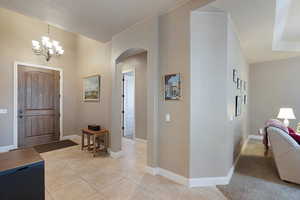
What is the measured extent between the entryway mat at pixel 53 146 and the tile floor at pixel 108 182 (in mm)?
564

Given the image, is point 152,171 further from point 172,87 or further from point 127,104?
point 127,104

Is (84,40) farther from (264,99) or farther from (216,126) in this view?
(264,99)

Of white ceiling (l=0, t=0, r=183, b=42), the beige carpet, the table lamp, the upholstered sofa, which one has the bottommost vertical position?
the beige carpet

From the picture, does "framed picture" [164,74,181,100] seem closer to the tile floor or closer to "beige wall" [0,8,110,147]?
the tile floor

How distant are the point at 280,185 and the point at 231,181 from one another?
28.5 inches

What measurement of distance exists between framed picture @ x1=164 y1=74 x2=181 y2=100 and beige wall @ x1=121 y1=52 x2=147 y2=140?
80.0 inches

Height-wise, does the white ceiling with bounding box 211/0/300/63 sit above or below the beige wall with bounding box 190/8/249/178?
above

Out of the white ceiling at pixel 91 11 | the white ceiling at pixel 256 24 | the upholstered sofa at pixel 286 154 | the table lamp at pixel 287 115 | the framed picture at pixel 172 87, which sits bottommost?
the upholstered sofa at pixel 286 154

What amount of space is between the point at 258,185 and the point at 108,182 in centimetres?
240

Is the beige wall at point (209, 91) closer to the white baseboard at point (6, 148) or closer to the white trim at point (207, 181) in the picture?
the white trim at point (207, 181)

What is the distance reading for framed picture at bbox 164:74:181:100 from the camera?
2348 millimetres

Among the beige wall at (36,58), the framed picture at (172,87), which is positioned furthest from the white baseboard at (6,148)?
the framed picture at (172,87)

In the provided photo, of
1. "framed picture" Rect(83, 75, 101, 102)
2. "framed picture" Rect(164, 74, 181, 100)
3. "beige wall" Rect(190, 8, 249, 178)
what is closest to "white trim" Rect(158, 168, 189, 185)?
"beige wall" Rect(190, 8, 249, 178)

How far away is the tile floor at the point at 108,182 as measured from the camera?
1984mm
